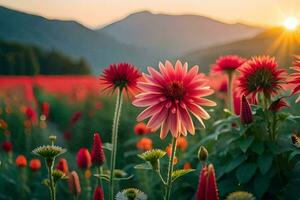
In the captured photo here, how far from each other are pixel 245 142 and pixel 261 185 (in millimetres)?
210

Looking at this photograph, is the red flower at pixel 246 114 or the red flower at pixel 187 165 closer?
the red flower at pixel 246 114

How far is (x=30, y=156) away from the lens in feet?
18.5

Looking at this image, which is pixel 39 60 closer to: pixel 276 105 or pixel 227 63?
pixel 227 63

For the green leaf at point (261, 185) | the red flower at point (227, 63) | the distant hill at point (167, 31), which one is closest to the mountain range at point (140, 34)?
the distant hill at point (167, 31)

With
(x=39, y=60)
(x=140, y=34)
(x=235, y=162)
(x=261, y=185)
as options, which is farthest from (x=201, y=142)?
(x=140, y=34)

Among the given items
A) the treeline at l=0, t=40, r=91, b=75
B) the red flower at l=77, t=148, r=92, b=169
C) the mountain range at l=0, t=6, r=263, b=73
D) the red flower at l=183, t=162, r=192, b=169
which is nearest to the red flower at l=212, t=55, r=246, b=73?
the red flower at l=183, t=162, r=192, b=169

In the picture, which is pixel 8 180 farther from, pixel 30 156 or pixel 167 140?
pixel 167 140

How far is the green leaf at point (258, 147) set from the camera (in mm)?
2805

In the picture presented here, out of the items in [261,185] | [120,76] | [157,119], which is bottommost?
[261,185]

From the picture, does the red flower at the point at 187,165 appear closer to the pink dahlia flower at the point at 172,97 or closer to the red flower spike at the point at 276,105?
the red flower spike at the point at 276,105

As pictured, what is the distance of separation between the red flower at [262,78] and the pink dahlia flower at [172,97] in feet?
1.86

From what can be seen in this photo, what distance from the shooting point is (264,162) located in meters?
2.79

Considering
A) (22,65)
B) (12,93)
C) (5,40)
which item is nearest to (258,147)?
(12,93)

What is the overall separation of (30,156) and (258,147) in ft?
10.6
